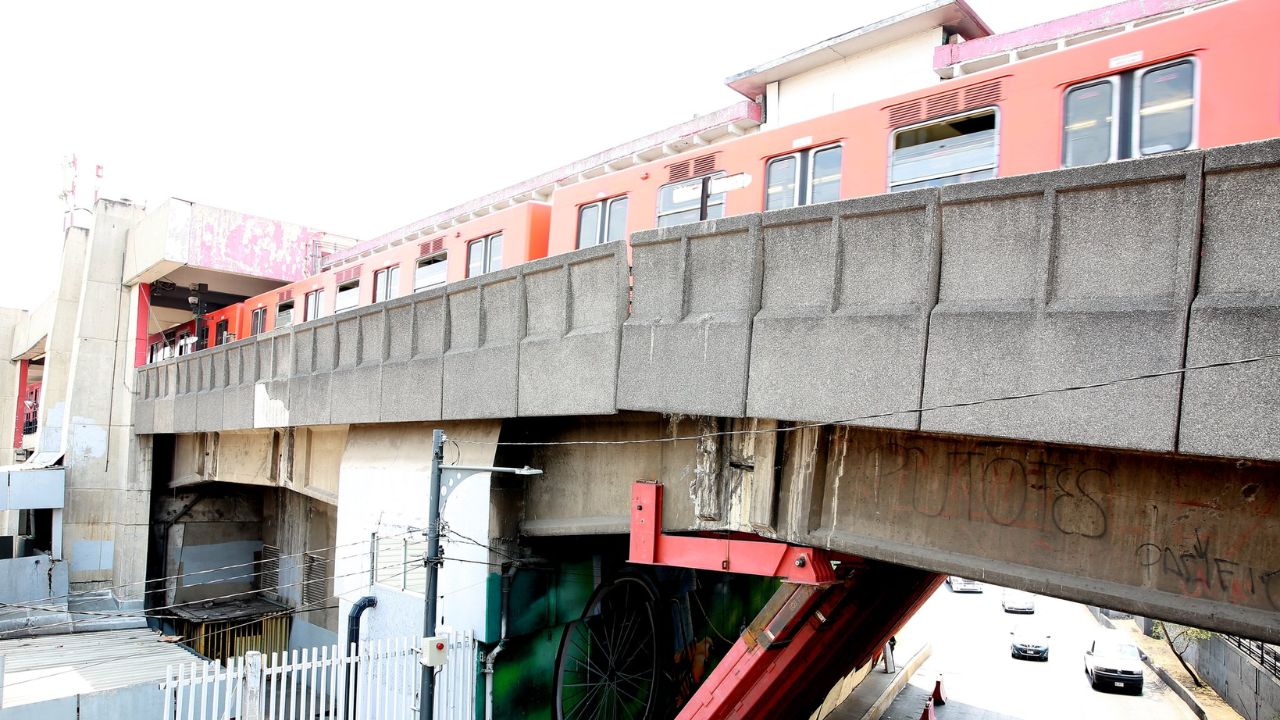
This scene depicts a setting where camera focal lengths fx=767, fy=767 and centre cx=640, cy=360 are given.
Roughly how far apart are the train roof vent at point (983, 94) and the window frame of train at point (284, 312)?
18.6m

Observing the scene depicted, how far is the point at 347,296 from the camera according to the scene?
18297mm

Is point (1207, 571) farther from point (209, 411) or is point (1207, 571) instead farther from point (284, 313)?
point (284, 313)

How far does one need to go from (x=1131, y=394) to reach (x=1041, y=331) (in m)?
0.73

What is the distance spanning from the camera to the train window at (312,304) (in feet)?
64.3

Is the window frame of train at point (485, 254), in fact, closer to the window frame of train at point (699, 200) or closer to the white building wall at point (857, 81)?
the window frame of train at point (699, 200)

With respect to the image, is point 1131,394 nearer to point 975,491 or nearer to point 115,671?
point 975,491

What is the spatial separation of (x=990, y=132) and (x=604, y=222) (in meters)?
5.63

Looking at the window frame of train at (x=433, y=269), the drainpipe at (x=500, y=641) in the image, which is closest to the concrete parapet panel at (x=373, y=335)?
the window frame of train at (x=433, y=269)

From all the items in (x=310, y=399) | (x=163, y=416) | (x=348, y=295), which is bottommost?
(x=163, y=416)

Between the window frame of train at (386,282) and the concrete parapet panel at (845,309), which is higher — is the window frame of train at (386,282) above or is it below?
above

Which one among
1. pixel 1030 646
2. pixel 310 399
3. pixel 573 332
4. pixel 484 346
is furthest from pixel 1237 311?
pixel 1030 646

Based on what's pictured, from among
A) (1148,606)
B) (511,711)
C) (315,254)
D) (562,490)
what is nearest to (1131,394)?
(1148,606)

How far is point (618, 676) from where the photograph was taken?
508 inches

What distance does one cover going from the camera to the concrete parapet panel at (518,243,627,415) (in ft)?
29.3
